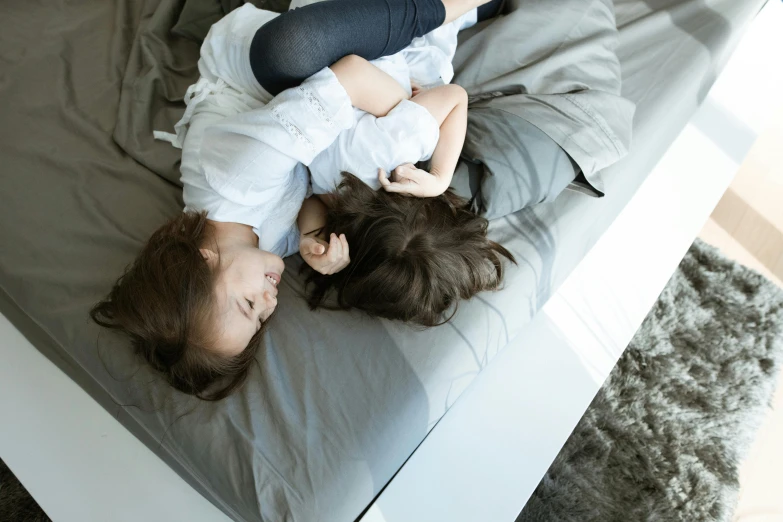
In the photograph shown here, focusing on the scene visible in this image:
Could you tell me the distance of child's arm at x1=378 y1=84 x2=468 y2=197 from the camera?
0.88 metres

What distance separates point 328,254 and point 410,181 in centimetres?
18

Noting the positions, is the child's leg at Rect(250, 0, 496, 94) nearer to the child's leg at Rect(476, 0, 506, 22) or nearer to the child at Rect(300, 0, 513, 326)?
the child at Rect(300, 0, 513, 326)

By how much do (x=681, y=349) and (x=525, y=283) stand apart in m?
0.64

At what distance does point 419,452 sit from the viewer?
0.89 meters

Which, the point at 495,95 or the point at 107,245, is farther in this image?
the point at 495,95

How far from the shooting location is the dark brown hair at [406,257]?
0.83 m

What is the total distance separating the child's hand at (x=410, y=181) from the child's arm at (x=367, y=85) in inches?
4.8

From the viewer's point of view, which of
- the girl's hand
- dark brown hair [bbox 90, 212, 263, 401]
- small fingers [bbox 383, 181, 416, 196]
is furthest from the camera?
the girl's hand

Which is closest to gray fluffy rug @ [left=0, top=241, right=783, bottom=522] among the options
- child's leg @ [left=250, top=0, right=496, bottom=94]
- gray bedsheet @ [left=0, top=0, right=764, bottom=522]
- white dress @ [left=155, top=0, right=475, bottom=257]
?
gray bedsheet @ [left=0, top=0, right=764, bottom=522]

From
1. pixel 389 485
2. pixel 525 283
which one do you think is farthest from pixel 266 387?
pixel 525 283

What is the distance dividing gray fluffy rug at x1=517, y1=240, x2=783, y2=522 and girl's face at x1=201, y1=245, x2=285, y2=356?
2.37 feet

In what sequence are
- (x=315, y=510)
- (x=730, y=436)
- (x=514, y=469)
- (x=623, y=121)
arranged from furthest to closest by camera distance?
(x=730, y=436) < (x=623, y=121) < (x=514, y=469) < (x=315, y=510)

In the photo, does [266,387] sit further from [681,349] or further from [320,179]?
[681,349]

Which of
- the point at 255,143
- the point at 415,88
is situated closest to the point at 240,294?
the point at 255,143
